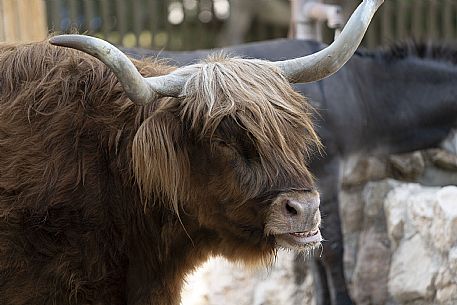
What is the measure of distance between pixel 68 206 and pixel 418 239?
3043 mm

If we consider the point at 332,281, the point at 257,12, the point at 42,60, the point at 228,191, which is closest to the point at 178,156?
the point at 228,191

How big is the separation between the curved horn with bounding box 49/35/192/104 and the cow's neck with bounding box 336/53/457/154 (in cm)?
322

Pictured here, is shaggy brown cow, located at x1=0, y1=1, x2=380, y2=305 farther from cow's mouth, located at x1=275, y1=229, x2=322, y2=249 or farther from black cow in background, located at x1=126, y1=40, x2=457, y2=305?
black cow in background, located at x1=126, y1=40, x2=457, y2=305

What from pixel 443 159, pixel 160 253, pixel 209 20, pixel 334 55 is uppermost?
pixel 334 55

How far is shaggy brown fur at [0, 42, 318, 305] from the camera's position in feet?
13.5

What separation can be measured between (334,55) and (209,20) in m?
9.18

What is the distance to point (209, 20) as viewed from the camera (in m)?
13.4

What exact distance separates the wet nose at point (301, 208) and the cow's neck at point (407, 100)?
10.5ft

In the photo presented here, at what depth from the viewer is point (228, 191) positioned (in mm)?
4148

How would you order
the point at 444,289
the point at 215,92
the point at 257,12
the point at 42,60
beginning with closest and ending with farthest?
the point at 215,92 < the point at 42,60 < the point at 444,289 < the point at 257,12

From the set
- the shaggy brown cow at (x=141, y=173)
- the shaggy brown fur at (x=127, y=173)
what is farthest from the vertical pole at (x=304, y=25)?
the shaggy brown fur at (x=127, y=173)

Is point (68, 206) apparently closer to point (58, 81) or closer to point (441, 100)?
point (58, 81)

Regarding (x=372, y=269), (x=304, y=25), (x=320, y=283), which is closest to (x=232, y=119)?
(x=320, y=283)

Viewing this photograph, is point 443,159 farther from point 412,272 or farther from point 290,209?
point 290,209
